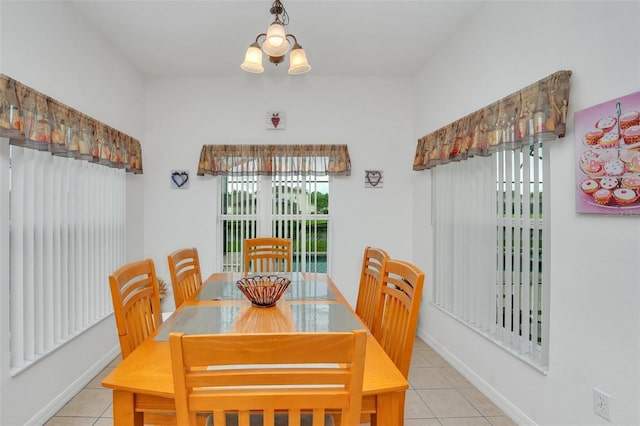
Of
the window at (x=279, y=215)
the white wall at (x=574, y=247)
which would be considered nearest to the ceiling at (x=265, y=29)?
the white wall at (x=574, y=247)

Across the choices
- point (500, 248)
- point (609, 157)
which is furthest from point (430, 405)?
point (609, 157)

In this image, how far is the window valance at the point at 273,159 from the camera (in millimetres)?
3826

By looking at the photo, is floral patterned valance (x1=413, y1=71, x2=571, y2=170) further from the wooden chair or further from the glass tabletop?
the wooden chair

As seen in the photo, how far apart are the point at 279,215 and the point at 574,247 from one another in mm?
2832

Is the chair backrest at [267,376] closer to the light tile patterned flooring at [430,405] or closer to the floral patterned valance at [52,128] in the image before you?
the light tile patterned flooring at [430,405]

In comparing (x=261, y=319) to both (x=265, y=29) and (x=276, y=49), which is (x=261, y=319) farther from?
(x=265, y=29)

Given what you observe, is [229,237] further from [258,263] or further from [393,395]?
[393,395]

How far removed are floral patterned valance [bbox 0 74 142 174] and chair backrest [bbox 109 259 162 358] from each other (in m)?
1.09

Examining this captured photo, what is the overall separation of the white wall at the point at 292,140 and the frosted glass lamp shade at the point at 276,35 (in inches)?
79.6

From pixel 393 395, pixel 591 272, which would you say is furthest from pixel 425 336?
pixel 393 395

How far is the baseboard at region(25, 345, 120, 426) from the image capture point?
212 cm

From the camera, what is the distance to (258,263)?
3256mm

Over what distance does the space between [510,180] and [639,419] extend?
1406 mm

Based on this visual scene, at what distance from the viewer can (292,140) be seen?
3.94 m
